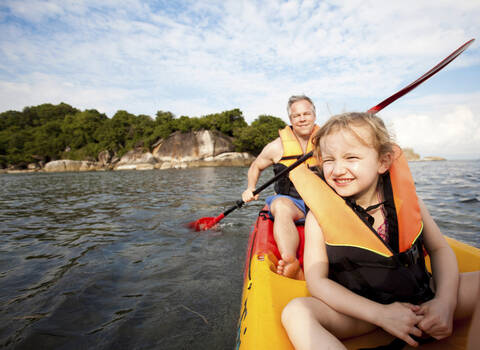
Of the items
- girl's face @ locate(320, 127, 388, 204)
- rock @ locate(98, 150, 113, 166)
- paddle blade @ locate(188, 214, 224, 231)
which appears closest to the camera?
girl's face @ locate(320, 127, 388, 204)

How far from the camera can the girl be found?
1.07 m

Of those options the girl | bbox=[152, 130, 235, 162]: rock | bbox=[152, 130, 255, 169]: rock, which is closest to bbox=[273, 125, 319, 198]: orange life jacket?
Answer: the girl

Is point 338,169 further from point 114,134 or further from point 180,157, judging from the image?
point 114,134

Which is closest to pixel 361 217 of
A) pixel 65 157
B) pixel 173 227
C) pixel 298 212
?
pixel 298 212

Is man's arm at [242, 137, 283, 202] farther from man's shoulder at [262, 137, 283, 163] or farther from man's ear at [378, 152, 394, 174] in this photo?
man's ear at [378, 152, 394, 174]

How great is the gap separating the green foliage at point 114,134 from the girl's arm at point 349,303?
105 ft

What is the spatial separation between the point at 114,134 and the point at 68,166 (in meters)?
9.25

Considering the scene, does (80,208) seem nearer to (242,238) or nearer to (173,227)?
(173,227)

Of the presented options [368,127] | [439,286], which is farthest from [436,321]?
[368,127]

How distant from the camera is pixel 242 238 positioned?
385 cm

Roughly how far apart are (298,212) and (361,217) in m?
1.35

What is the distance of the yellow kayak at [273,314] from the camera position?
1.11m

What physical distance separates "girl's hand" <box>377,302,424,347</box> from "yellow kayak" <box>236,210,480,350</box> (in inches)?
4.7

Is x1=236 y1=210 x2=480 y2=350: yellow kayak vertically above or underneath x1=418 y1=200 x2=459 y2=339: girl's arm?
underneath
